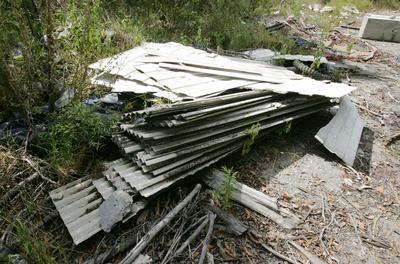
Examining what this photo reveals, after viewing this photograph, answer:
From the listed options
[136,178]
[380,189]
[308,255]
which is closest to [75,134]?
[136,178]

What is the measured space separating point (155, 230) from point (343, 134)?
110 inches

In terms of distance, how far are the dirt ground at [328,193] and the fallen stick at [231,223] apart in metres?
0.08

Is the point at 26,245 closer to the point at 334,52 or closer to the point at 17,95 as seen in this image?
the point at 17,95

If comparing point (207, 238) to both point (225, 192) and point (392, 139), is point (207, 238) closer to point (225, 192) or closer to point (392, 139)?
point (225, 192)

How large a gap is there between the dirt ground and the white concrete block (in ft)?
18.6

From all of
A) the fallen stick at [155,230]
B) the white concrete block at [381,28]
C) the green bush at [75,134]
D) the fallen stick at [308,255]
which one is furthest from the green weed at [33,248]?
the white concrete block at [381,28]

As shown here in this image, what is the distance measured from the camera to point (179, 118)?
122 inches

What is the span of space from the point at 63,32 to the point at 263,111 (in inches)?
136

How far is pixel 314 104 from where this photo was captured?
165 inches

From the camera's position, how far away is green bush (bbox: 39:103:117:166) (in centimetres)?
319

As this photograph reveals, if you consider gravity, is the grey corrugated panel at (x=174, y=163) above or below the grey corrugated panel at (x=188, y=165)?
above

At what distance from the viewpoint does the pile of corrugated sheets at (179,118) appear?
283 cm

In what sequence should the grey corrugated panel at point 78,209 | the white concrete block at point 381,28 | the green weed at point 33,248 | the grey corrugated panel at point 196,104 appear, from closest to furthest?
the green weed at point 33,248, the grey corrugated panel at point 78,209, the grey corrugated panel at point 196,104, the white concrete block at point 381,28

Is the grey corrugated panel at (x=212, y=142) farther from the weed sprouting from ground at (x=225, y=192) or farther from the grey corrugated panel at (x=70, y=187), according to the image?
the grey corrugated panel at (x=70, y=187)
